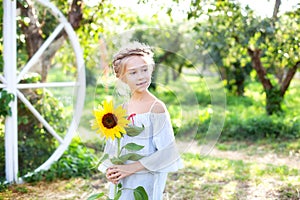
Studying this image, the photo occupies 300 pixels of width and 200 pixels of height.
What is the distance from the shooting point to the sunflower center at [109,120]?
223 cm

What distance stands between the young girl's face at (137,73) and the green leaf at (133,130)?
0.19 metres

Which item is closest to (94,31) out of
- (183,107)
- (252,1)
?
(252,1)

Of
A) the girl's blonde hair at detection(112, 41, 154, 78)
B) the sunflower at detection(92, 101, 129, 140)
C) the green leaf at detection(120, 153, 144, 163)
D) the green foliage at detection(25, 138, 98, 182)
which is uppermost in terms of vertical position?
the girl's blonde hair at detection(112, 41, 154, 78)

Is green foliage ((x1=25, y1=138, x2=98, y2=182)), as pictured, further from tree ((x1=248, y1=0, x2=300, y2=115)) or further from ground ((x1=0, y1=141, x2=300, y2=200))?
tree ((x1=248, y1=0, x2=300, y2=115))

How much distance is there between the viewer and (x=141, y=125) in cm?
227

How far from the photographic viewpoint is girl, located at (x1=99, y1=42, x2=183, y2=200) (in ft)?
7.31

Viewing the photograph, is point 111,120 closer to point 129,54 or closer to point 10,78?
point 129,54

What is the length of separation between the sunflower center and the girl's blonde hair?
0.70 feet

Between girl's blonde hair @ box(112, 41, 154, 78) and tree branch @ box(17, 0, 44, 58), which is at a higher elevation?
tree branch @ box(17, 0, 44, 58)

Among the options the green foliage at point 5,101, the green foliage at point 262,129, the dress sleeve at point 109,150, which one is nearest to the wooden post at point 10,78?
the green foliage at point 5,101

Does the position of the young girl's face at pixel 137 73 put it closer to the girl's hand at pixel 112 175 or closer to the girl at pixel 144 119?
the girl at pixel 144 119

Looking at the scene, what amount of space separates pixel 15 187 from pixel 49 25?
1.89 m

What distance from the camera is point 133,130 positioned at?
2.24m

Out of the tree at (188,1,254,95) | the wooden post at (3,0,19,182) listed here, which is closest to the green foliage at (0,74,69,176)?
the wooden post at (3,0,19,182)
